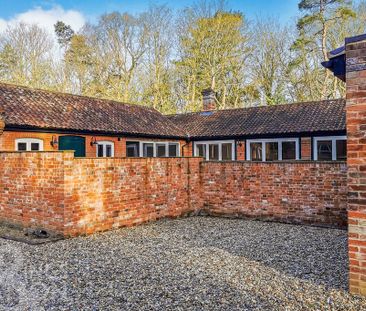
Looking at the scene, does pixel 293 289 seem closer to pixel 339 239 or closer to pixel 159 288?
pixel 159 288

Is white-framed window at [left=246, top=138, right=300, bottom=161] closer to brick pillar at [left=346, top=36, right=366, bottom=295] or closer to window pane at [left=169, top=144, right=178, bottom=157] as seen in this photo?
window pane at [left=169, top=144, right=178, bottom=157]

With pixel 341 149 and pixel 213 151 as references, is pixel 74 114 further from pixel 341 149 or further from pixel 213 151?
pixel 341 149

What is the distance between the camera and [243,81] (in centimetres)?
2548

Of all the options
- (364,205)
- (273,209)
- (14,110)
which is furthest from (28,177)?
(364,205)

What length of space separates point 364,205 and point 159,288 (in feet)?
8.87

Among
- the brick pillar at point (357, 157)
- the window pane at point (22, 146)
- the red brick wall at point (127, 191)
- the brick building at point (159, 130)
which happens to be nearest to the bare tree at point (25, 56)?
the brick building at point (159, 130)

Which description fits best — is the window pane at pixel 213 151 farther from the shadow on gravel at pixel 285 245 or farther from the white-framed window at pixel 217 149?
the shadow on gravel at pixel 285 245

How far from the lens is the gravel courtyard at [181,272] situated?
3885mm

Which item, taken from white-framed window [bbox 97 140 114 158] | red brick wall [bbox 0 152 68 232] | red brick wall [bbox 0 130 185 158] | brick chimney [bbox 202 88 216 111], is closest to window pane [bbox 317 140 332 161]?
brick chimney [bbox 202 88 216 111]

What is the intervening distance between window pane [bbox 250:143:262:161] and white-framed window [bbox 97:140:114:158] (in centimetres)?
629

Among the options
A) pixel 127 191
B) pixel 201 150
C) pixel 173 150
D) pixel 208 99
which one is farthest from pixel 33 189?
pixel 208 99

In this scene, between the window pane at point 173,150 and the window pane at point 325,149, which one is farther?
the window pane at point 173,150

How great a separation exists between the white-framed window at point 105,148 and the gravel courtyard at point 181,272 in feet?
20.8

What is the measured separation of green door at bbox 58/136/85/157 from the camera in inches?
483
